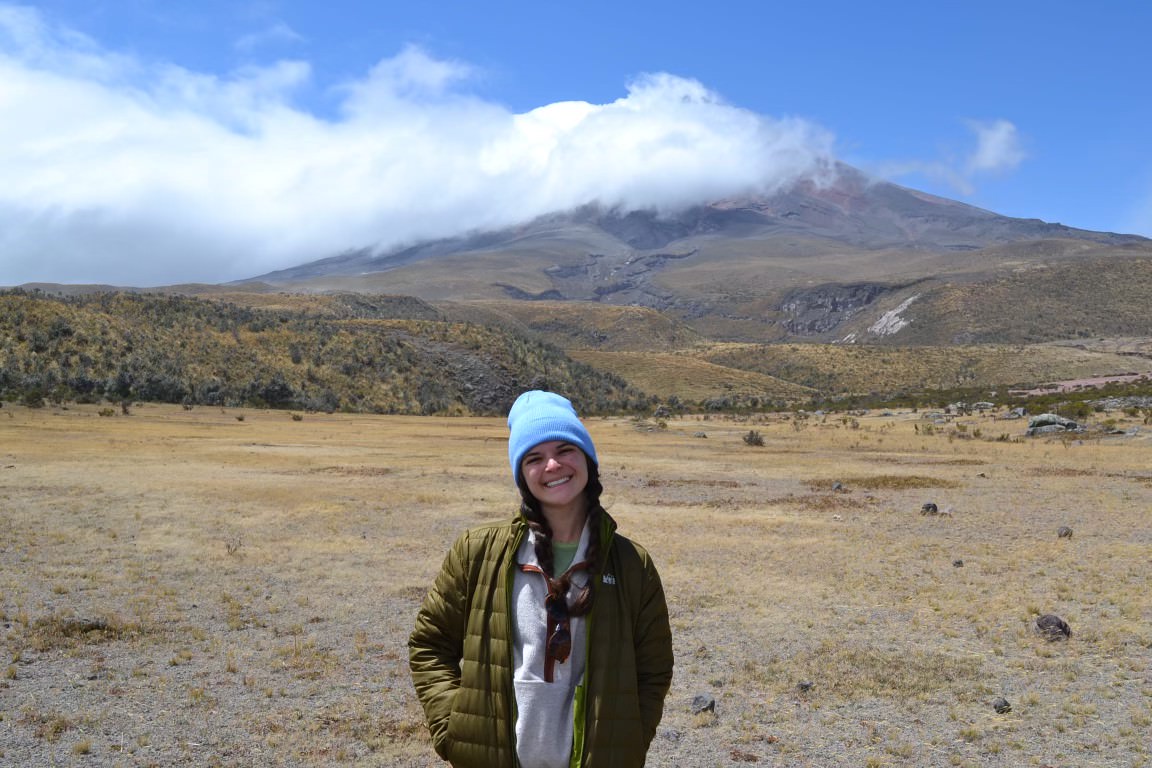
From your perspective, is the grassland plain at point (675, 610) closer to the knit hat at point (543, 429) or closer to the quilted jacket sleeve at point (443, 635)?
the quilted jacket sleeve at point (443, 635)

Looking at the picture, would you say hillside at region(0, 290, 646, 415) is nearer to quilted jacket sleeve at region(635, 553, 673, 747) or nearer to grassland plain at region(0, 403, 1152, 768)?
grassland plain at region(0, 403, 1152, 768)

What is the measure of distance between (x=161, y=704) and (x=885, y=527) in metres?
13.7

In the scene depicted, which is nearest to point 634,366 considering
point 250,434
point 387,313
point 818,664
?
point 387,313

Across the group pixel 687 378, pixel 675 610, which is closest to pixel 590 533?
pixel 675 610

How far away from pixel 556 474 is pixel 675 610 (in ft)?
25.9

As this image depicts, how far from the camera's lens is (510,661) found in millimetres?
3211

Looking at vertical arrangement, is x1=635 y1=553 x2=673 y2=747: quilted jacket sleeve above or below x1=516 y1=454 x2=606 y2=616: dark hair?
below

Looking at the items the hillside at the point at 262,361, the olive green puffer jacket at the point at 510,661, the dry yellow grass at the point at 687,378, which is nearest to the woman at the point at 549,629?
the olive green puffer jacket at the point at 510,661

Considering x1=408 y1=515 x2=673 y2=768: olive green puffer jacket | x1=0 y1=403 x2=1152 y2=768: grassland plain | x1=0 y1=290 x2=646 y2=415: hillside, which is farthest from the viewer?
x1=0 y1=290 x2=646 y2=415: hillside

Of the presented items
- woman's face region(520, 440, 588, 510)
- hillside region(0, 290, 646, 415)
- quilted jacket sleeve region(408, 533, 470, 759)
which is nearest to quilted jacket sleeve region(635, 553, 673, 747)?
woman's face region(520, 440, 588, 510)

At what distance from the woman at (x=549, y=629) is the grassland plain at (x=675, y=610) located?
3692mm

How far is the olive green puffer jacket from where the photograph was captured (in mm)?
3168

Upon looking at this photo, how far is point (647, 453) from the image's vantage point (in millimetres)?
33406

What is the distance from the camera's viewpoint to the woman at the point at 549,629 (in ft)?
10.4
